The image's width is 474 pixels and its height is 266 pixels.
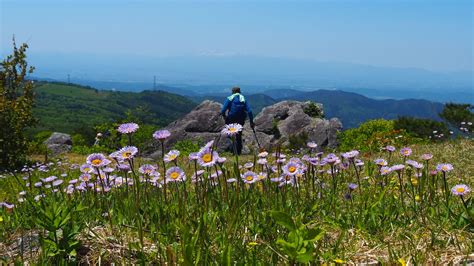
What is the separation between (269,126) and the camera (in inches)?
1503

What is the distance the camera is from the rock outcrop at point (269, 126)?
34625mm

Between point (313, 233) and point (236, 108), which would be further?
point (236, 108)

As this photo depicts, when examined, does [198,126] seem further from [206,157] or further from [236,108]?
[206,157]

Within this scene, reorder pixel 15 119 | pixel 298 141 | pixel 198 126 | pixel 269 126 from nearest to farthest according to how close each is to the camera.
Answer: pixel 15 119 < pixel 298 141 < pixel 198 126 < pixel 269 126

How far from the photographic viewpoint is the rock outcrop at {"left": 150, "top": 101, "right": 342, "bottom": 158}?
34.6 m

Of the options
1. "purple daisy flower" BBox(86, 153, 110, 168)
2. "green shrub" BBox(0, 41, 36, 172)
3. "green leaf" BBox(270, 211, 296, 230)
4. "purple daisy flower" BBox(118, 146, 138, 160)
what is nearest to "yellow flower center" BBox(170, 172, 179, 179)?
"purple daisy flower" BBox(118, 146, 138, 160)

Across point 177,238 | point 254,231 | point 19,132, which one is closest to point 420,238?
point 254,231

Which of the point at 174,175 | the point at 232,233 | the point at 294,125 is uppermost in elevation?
the point at 174,175

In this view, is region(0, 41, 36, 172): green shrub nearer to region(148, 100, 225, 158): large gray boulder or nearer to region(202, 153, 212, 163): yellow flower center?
region(148, 100, 225, 158): large gray boulder

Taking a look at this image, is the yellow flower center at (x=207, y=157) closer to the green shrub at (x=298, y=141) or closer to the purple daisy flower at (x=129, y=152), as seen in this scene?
the purple daisy flower at (x=129, y=152)

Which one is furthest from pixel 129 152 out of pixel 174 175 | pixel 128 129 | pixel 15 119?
pixel 15 119

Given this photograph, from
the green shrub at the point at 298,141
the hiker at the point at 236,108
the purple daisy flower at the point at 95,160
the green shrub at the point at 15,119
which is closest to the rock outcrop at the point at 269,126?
the green shrub at the point at 298,141

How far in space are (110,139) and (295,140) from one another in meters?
12.4

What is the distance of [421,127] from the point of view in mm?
39125
